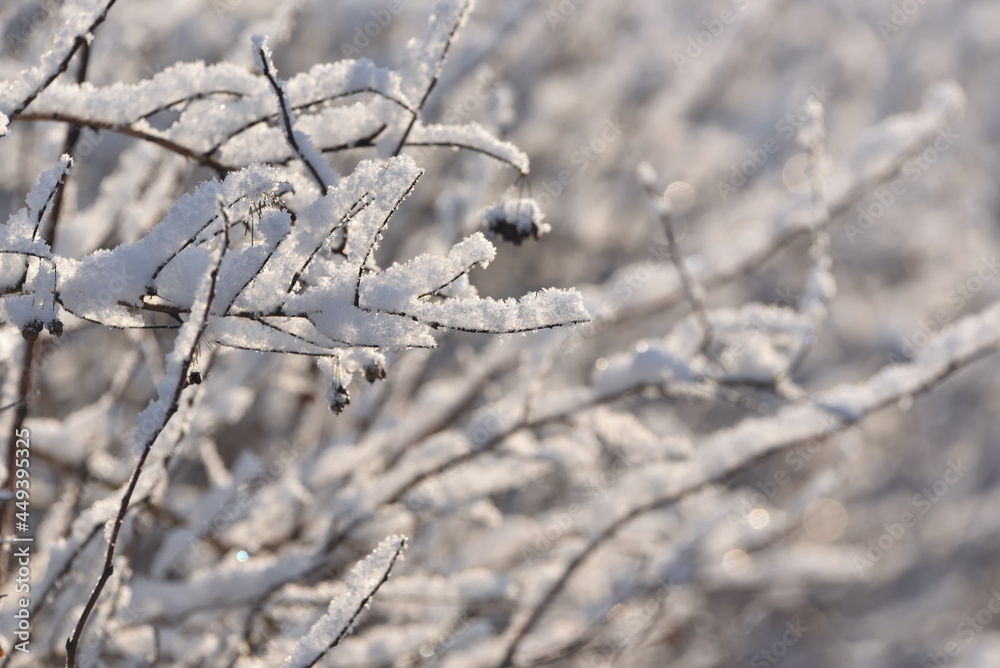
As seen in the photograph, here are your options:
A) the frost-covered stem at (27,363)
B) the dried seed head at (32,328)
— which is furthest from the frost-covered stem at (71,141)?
the dried seed head at (32,328)

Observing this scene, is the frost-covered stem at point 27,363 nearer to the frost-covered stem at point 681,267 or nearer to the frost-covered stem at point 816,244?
the frost-covered stem at point 681,267

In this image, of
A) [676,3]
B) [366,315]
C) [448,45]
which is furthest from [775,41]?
[366,315]

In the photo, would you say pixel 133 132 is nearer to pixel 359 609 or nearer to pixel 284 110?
pixel 284 110

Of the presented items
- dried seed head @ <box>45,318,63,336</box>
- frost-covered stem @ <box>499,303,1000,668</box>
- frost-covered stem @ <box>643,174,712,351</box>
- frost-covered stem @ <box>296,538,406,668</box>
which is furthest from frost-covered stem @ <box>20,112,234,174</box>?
frost-covered stem @ <box>499,303,1000,668</box>

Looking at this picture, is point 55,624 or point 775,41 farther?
point 775,41

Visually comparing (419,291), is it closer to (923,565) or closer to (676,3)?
(676,3)

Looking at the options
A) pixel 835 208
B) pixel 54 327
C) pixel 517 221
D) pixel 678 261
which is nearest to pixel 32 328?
pixel 54 327

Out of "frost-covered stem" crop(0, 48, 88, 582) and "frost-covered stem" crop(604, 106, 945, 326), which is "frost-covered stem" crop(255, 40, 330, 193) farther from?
"frost-covered stem" crop(604, 106, 945, 326)
